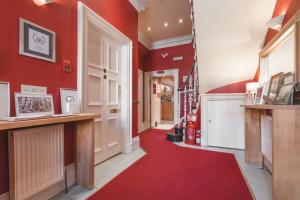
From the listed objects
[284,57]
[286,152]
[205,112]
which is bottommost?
[286,152]

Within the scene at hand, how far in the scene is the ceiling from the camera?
3.49 metres

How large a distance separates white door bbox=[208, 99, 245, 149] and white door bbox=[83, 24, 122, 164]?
1.96 meters

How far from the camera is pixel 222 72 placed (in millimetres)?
3273

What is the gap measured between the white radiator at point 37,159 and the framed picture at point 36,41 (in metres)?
0.70

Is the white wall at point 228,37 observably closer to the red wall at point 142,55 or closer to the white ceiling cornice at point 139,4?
the white ceiling cornice at point 139,4

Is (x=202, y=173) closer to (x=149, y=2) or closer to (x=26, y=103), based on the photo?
(x=26, y=103)

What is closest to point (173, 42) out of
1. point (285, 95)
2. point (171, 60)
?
point (171, 60)

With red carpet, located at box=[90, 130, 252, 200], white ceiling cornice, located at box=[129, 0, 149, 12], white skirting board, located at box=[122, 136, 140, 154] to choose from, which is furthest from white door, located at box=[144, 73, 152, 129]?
red carpet, located at box=[90, 130, 252, 200]

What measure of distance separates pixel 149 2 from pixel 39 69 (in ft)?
9.09

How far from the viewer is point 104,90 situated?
258cm

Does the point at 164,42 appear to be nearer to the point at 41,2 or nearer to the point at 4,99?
the point at 41,2

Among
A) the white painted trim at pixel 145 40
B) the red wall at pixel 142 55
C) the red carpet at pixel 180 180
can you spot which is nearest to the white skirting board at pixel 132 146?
the red carpet at pixel 180 180

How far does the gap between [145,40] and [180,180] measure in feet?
14.5

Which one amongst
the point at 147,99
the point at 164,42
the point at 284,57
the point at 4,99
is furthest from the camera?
the point at 147,99
